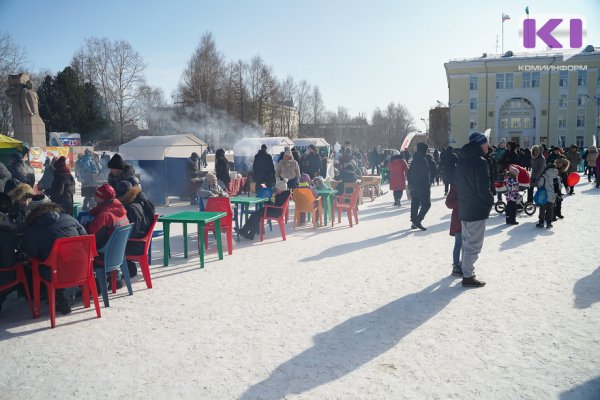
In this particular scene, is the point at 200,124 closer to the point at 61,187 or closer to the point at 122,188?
the point at 61,187

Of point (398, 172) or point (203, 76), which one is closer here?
point (398, 172)

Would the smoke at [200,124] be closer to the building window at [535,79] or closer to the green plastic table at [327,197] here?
the building window at [535,79]

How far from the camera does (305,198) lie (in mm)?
9133

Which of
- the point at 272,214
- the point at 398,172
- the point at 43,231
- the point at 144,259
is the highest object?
the point at 398,172

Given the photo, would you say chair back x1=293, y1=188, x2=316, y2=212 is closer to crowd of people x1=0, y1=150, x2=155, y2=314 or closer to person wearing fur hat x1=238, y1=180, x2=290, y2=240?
person wearing fur hat x1=238, y1=180, x2=290, y2=240

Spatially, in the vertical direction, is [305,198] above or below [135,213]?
below

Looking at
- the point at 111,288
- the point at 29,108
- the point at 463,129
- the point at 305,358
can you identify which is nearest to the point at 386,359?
the point at 305,358

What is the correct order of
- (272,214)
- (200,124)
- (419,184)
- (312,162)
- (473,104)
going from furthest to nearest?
(473,104), (200,124), (312,162), (419,184), (272,214)

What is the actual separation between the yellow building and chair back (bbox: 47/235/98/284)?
56.0 metres

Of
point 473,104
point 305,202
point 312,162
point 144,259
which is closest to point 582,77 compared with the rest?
point 473,104

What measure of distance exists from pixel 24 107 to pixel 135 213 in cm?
2231

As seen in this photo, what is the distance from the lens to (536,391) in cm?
310

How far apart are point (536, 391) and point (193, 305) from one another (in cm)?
327

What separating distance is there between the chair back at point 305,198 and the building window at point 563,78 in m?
56.9
